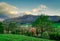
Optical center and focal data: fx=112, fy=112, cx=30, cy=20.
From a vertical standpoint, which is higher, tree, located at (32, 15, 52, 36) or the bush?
tree, located at (32, 15, 52, 36)

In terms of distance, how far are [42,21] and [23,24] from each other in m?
0.48

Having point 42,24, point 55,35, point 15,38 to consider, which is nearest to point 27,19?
point 42,24

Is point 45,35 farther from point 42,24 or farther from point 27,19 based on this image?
point 27,19

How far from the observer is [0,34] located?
276 cm

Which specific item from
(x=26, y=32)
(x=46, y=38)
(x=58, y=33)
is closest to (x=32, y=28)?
(x=26, y=32)

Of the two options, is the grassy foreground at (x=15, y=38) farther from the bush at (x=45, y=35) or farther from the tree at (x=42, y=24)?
the tree at (x=42, y=24)

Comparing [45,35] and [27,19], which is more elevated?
[27,19]

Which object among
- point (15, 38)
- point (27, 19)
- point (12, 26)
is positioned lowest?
point (15, 38)

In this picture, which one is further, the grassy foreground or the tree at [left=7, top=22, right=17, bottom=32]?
the tree at [left=7, top=22, right=17, bottom=32]

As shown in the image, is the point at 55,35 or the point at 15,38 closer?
the point at 15,38

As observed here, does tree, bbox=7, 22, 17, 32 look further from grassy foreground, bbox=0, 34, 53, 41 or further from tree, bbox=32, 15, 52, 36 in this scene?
tree, bbox=32, 15, 52, 36

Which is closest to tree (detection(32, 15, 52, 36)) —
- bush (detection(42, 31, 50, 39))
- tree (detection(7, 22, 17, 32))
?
bush (detection(42, 31, 50, 39))

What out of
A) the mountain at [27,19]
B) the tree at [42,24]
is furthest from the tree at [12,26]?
the tree at [42,24]

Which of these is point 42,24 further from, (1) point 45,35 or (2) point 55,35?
(2) point 55,35
